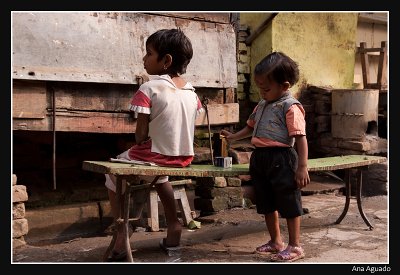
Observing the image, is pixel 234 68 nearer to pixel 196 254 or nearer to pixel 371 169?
pixel 196 254

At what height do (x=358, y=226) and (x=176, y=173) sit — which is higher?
(x=176, y=173)

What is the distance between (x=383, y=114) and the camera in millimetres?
9367

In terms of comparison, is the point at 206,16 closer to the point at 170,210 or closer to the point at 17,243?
the point at 170,210

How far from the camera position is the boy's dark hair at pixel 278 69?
4.07 metres

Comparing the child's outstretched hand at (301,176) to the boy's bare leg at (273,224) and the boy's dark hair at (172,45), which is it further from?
the boy's dark hair at (172,45)

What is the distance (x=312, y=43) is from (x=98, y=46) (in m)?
4.10

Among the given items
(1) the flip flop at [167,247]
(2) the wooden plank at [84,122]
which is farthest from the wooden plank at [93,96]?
(1) the flip flop at [167,247]

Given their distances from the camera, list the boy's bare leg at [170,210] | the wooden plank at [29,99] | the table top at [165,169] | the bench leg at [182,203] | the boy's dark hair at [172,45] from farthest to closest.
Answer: the bench leg at [182,203]
the wooden plank at [29,99]
the boy's bare leg at [170,210]
the boy's dark hair at [172,45]
the table top at [165,169]

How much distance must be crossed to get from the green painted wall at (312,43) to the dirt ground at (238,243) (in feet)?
9.13

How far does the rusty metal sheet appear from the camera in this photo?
5043 mm

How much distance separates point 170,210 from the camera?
4219mm

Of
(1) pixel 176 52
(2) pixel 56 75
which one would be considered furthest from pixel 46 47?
(1) pixel 176 52

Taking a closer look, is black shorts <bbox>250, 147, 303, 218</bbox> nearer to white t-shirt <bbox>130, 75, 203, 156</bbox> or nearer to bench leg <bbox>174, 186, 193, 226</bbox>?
white t-shirt <bbox>130, 75, 203, 156</bbox>

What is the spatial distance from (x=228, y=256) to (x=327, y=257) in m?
0.76
